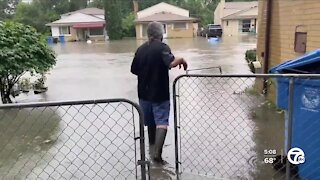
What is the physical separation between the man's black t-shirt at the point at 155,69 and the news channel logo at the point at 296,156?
1.56m

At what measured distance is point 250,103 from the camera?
25.1 feet

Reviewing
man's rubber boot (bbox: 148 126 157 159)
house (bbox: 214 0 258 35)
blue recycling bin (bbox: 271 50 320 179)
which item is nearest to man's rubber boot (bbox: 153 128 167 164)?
man's rubber boot (bbox: 148 126 157 159)

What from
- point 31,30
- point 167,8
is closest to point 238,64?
point 31,30

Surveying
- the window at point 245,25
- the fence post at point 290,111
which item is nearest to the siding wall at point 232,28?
the window at point 245,25

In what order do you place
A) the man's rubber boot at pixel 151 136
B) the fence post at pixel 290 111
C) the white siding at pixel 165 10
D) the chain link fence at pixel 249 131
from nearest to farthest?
the fence post at pixel 290 111, the chain link fence at pixel 249 131, the man's rubber boot at pixel 151 136, the white siding at pixel 165 10

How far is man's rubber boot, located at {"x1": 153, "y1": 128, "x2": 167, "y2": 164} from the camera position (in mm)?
4309

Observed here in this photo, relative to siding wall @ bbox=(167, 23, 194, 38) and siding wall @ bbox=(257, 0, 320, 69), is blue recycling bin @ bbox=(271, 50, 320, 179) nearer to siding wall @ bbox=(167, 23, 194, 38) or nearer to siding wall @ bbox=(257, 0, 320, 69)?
siding wall @ bbox=(257, 0, 320, 69)

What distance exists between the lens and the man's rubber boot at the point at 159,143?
431cm

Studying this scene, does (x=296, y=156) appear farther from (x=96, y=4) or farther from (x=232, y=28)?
(x=96, y=4)

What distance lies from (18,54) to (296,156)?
21.0 ft

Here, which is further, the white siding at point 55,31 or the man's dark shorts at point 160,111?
the white siding at point 55,31

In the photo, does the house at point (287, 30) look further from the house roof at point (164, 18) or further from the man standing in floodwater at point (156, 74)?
the house roof at point (164, 18)

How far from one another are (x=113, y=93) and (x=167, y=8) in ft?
145

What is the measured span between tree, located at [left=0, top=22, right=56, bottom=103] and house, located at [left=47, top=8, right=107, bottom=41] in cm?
3985
